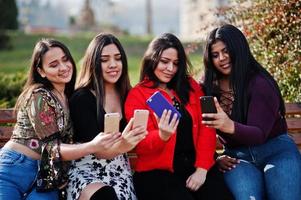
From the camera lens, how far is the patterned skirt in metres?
3.66

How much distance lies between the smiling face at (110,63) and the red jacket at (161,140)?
0.19 m

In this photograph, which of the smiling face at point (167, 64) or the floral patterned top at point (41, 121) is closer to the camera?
the floral patterned top at point (41, 121)

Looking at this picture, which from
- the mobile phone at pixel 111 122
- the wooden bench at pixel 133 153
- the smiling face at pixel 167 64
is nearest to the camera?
the mobile phone at pixel 111 122

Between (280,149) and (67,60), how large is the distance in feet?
5.58

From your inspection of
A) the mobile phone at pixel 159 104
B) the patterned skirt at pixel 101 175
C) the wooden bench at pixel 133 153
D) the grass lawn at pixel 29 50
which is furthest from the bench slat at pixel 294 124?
the grass lawn at pixel 29 50

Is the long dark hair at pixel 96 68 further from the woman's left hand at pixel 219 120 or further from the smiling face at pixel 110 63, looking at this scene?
the woman's left hand at pixel 219 120

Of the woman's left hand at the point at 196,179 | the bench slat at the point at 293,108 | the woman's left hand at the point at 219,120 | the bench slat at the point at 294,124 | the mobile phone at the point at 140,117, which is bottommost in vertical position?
the woman's left hand at the point at 196,179

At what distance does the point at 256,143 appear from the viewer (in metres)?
3.85

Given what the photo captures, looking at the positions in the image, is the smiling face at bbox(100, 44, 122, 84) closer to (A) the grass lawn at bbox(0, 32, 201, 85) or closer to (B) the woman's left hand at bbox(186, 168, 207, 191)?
(B) the woman's left hand at bbox(186, 168, 207, 191)

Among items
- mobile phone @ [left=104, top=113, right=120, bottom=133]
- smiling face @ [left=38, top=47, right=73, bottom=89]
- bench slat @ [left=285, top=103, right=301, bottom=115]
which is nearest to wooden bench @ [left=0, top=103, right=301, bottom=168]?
bench slat @ [left=285, top=103, right=301, bottom=115]

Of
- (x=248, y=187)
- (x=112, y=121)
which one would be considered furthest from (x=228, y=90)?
(x=112, y=121)

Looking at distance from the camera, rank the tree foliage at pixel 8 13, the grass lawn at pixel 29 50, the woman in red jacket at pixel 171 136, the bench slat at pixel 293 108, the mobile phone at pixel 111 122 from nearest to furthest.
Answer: the mobile phone at pixel 111 122 → the woman in red jacket at pixel 171 136 → the bench slat at pixel 293 108 → the grass lawn at pixel 29 50 → the tree foliage at pixel 8 13

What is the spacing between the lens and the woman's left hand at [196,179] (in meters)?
3.84

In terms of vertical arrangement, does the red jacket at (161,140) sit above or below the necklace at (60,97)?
below
